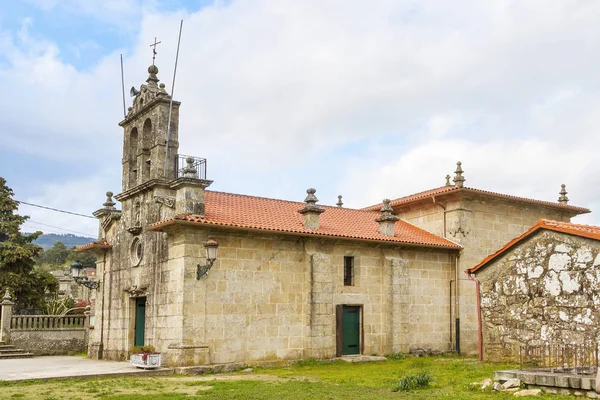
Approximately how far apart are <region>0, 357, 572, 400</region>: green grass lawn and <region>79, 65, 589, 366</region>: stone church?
1803 millimetres

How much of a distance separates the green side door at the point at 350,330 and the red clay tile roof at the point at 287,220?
2481 mm

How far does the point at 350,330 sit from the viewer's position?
20984mm

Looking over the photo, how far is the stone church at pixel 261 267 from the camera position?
18203 millimetres

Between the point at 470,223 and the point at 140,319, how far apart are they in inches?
492

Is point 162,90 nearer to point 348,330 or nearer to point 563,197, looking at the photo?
point 348,330

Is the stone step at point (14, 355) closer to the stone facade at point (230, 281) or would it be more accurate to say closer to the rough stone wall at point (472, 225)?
the stone facade at point (230, 281)

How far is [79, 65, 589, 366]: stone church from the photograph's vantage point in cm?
1820

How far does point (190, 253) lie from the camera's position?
58.7ft

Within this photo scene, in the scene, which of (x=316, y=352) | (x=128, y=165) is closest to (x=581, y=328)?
(x=316, y=352)

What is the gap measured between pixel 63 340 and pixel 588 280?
19.5m

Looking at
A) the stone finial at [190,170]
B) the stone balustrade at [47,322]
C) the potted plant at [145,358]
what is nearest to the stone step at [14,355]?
the stone balustrade at [47,322]

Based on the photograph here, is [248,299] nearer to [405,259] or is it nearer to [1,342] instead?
[405,259]

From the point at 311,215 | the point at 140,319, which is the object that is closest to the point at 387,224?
the point at 311,215

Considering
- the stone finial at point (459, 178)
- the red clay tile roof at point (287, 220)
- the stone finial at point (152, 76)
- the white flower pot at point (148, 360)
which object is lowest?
the white flower pot at point (148, 360)
